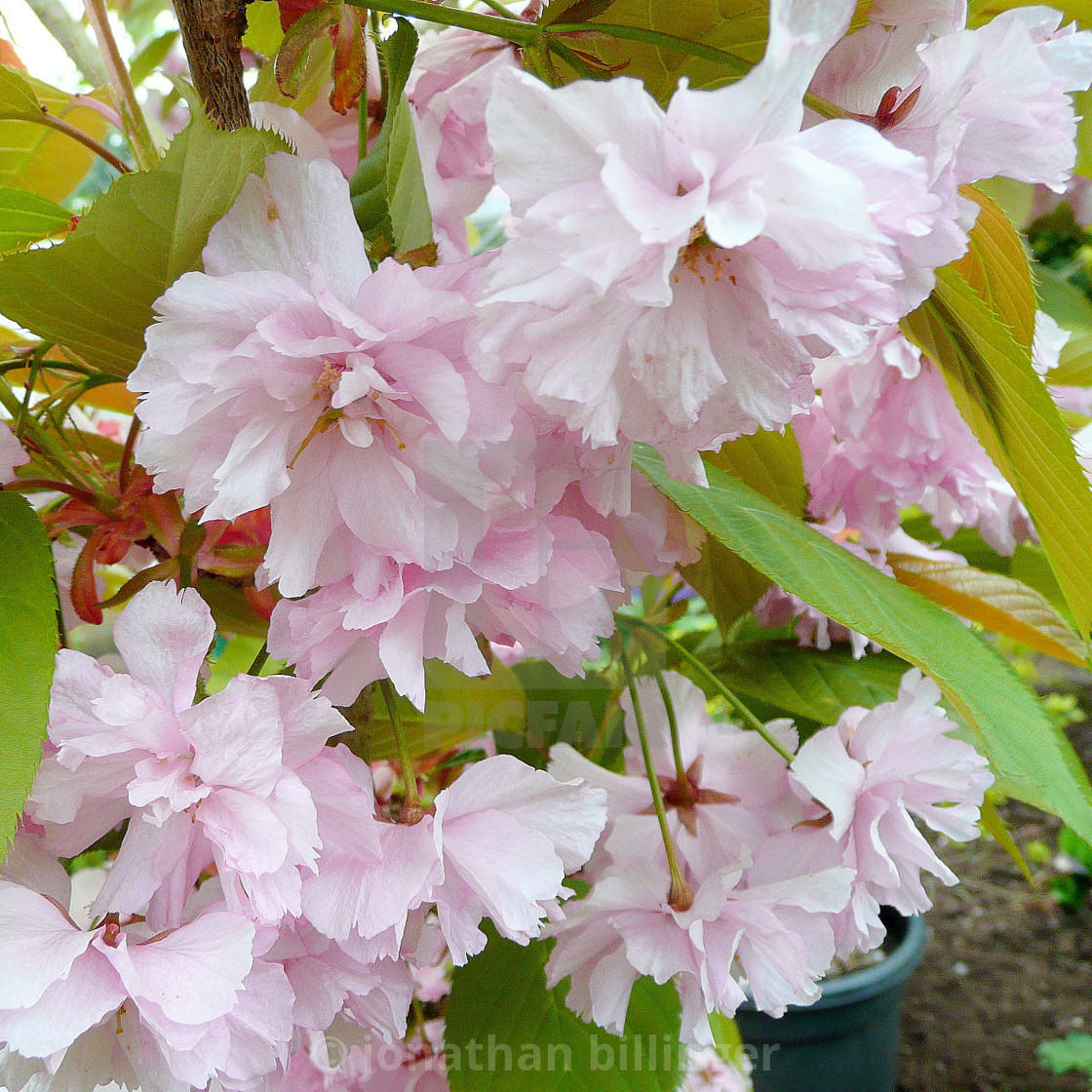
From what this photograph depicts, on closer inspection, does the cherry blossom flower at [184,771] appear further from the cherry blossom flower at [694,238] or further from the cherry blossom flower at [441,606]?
the cherry blossom flower at [694,238]

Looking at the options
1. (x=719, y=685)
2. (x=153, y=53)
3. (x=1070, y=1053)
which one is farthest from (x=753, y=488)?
(x=1070, y=1053)

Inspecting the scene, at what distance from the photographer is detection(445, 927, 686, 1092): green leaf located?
0.45 metres

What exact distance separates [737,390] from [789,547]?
0.48 feet

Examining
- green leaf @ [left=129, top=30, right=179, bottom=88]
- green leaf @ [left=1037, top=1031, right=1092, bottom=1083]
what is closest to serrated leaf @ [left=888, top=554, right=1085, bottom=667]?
green leaf @ [left=129, top=30, right=179, bottom=88]

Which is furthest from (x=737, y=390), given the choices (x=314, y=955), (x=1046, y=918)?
(x=1046, y=918)

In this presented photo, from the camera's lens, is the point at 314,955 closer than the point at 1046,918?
Yes

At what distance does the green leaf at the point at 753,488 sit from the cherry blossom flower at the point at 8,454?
286 mm

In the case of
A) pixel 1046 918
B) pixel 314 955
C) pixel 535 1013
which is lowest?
pixel 1046 918

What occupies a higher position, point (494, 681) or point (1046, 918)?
point (494, 681)

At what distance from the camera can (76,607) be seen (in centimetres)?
39

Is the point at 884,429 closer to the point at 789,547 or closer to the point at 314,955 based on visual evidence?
the point at 789,547

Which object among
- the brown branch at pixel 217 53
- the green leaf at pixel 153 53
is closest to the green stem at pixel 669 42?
the brown branch at pixel 217 53

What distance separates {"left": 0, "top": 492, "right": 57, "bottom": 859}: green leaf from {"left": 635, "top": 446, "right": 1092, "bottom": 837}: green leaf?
0.70 ft

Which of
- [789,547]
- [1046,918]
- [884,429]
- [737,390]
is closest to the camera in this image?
[737,390]
